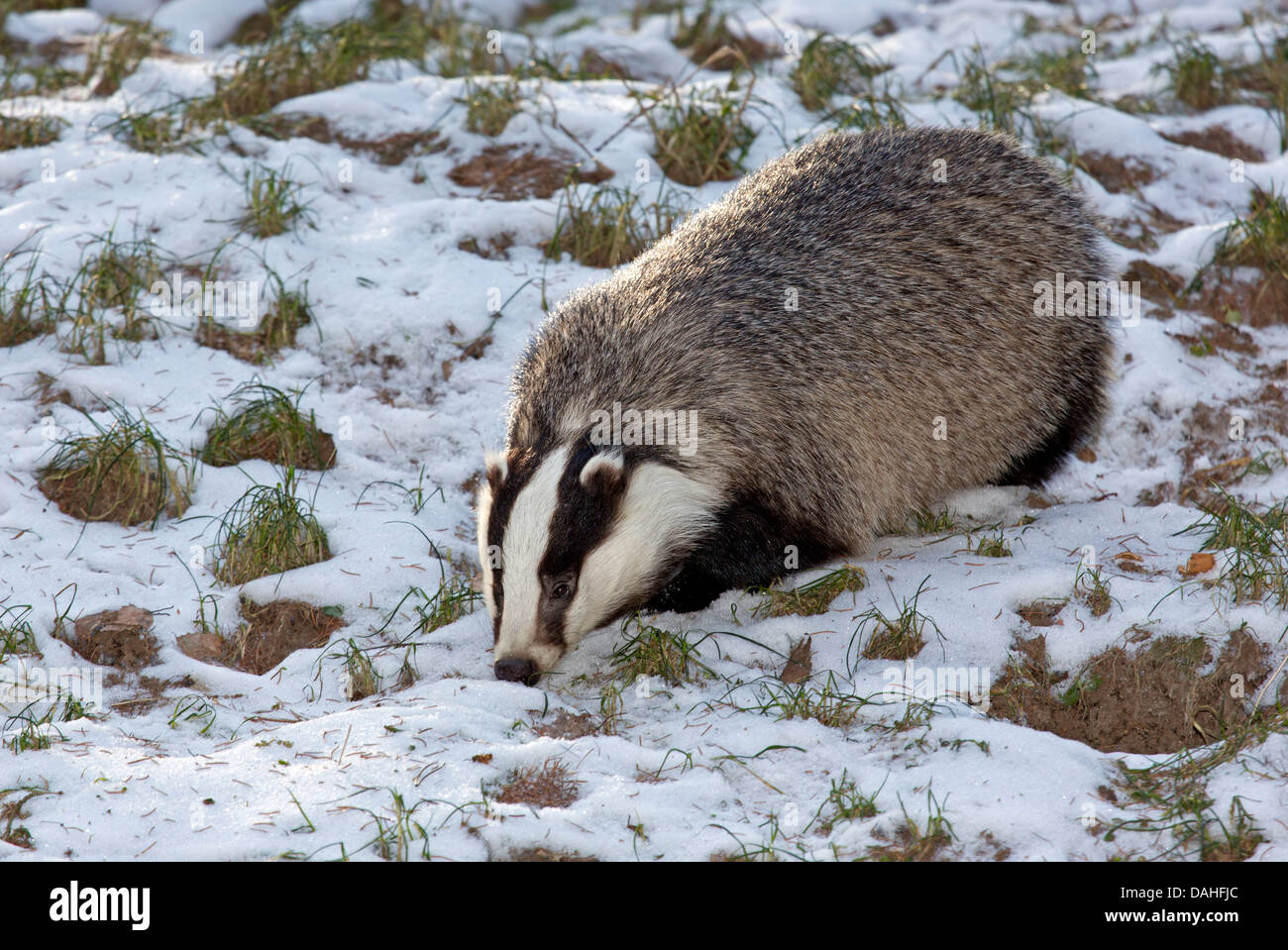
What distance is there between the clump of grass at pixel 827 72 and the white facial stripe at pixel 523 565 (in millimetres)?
4253

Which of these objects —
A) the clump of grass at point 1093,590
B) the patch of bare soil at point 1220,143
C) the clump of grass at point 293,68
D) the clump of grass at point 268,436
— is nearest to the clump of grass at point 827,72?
the patch of bare soil at point 1220,143

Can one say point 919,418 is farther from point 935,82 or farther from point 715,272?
point 935,82

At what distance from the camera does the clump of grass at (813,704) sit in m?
4.16

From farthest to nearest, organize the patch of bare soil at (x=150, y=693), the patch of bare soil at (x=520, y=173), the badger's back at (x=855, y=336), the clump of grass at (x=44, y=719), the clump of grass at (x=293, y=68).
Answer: the clump of grass at (x=293, y=68), the patch of bare soil at (x=520, y=173), the badger's back at (x=855, y=336), the patch of bare soil at (x=150, y=693), the clump of grass at (x=44, y=719)

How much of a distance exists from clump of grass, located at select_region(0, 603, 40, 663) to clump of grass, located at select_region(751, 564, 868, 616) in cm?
260

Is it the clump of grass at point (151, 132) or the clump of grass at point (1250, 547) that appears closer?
the clump of grass at point (1250, 547)

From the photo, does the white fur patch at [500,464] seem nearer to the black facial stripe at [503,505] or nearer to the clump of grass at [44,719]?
the black facial stripe at [503,505]

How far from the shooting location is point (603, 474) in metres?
4.45

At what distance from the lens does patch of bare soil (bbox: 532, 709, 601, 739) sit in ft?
13.8

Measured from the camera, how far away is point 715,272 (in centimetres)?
509

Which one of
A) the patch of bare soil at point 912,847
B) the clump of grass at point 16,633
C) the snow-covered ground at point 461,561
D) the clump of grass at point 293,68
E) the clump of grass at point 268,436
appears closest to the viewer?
the patch of bare soil at point 912,847

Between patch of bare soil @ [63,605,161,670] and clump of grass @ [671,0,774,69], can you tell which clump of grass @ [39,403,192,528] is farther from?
clump of grass @ [671,0,774,69]
